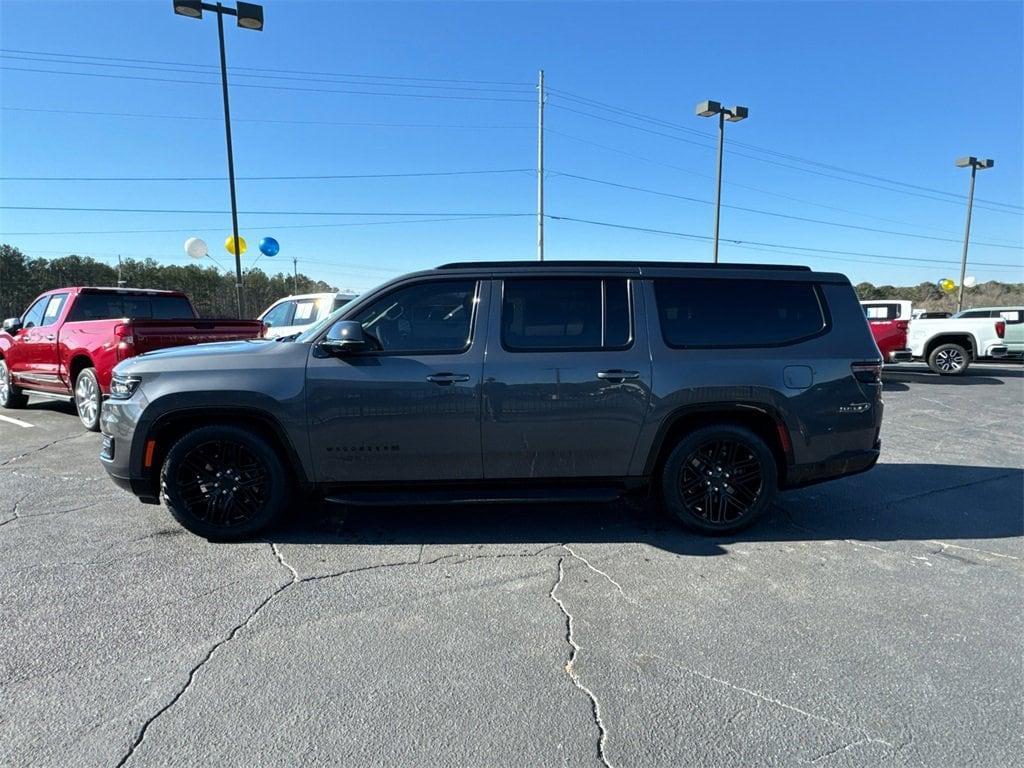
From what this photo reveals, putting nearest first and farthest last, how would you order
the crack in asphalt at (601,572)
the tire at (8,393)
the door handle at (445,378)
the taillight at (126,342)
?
the crack in asphalt at (601,572)
the door handle at (445,378)
the taillight at (126,342)
the tire at (8,393)

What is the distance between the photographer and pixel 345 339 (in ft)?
12.2

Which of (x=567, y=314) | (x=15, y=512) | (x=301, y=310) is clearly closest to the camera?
(x=567, y=314)

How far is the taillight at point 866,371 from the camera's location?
416cm

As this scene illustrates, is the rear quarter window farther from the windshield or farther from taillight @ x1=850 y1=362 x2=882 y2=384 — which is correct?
the windshield

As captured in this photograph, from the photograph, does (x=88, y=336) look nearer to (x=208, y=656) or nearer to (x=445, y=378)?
(x=445, y=378)

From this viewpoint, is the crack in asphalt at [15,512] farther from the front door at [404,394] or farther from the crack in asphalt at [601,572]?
the crack in asphalt at [601,572]

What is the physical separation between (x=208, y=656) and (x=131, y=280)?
33.5 metres

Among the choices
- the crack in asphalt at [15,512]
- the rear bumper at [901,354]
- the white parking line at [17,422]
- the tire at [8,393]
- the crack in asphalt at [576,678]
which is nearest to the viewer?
the crack in asphalt at [576,678]

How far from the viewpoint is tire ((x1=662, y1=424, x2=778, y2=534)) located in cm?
410

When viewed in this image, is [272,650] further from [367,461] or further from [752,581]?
[752,581]

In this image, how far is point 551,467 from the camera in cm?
402

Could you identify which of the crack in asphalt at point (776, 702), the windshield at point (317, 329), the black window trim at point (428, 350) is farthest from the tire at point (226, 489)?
the crack in asphalt at point (776, 702)

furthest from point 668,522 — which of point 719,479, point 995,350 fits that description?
point 995,350

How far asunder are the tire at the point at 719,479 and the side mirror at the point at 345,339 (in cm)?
223
